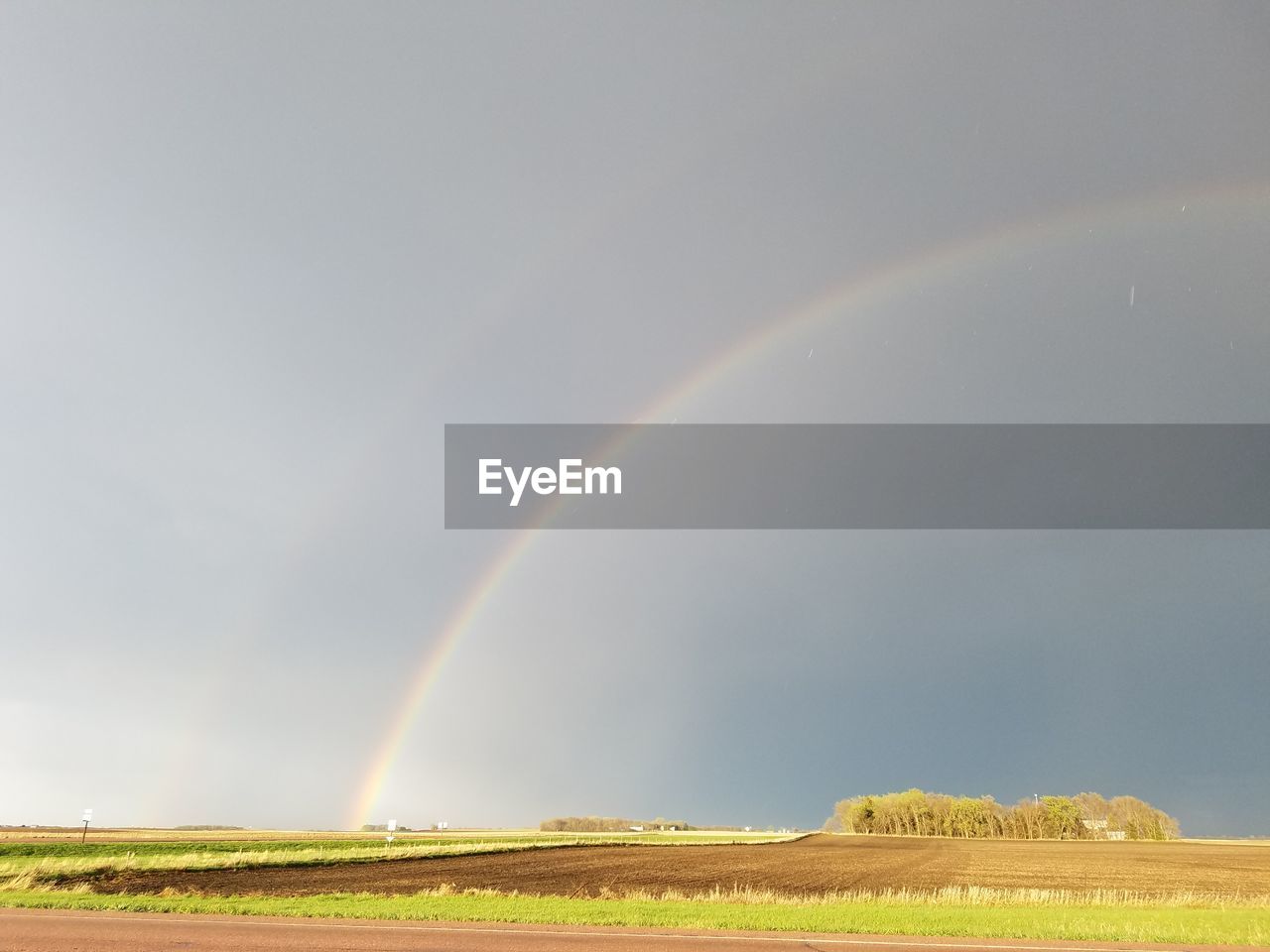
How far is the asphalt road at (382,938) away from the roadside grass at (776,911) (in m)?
1.78

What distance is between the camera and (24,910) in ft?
73.8

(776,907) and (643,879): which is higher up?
(776,907)

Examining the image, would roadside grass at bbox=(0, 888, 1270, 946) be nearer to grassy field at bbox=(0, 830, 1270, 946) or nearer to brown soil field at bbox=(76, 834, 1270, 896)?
grassy field at bbox=(0, 830, 1270, 946)

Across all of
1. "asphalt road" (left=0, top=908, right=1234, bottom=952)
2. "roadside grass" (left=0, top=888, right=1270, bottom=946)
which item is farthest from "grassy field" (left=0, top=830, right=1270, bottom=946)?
"asphalt road" (left=0, top=908, right=1234, bottom=952)

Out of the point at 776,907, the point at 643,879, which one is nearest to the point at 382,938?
the point at 776,907

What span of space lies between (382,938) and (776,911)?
13.8 m

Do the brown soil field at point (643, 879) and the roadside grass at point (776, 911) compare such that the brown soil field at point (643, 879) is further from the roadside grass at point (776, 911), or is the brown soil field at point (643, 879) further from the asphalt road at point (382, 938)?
the asphalt road at point (382, 938)

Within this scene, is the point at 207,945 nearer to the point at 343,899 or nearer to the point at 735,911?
the point at 343,899

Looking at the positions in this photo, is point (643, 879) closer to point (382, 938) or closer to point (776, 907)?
point (776, 907)

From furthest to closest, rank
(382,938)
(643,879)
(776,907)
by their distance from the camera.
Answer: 1. (643,879)
2. (776,907)
3. (382,938)

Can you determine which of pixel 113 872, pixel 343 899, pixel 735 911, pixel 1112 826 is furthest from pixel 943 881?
pixel 1112 826

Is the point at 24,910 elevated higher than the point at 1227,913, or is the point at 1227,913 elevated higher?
the point at 24,910

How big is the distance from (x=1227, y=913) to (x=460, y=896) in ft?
91.5

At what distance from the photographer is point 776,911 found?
2589cm
